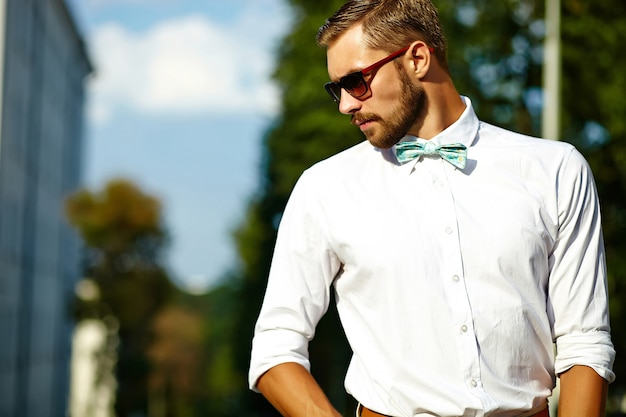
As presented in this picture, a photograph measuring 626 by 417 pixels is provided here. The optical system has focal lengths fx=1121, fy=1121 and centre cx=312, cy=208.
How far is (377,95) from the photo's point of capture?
118 inches

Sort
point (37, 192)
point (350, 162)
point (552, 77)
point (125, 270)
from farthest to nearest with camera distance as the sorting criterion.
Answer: point (125, 270) < point (37, 192) < point (552, 77) < point (350, 162)

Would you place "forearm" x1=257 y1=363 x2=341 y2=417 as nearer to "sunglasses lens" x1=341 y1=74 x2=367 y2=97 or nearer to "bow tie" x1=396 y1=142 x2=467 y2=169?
"bow tie" x1=396 y1=142 x2=467 y2=169

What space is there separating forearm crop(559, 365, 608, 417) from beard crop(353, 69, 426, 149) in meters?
0.77

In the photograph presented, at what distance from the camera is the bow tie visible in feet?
9.95

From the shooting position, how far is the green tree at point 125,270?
178ft

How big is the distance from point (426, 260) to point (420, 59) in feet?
1.91

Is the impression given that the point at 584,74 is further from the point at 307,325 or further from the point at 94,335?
the point at 94,335

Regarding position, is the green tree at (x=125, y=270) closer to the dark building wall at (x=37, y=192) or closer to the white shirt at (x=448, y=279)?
the dark building wall at (x=37, y=192)

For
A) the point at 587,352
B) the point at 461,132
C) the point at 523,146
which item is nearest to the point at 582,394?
the point at 587,352

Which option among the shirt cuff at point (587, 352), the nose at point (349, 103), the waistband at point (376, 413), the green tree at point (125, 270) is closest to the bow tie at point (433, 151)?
the nose at point (349, 103)

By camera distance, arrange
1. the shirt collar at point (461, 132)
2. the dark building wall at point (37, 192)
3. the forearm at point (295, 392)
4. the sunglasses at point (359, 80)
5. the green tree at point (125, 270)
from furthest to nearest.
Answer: the green tree at point (125, 270) < the dark building wall at point (37, 192) < the shirt collar at point (461, 132) < the sunglasses at point (359, 80) < the forearm at point (295, 392)

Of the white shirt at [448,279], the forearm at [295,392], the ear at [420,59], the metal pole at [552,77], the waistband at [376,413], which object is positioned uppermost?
the metal pole at [552,77]

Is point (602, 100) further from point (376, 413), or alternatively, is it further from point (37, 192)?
point (37, 192)

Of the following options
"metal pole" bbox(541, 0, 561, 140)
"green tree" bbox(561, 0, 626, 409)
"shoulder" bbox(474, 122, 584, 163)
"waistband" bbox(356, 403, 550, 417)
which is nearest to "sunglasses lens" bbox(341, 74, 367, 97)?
"shoulder" bbox(474, 122, 584, 163)
